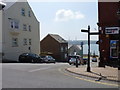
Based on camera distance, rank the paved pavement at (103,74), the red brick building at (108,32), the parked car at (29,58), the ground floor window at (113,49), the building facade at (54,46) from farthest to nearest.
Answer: the building facade at (54,46)
the parked car at (29,58)
the ground floor window at (113,49)
the red brick building at (108,32)
the paved pavement at (103,74)

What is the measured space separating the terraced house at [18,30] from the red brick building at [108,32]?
16575 mm

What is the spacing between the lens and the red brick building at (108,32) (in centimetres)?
2394

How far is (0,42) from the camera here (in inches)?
1469

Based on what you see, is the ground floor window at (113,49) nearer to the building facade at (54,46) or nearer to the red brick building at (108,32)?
the red brick building at (108,32)

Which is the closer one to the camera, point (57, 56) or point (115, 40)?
point (115, 40)

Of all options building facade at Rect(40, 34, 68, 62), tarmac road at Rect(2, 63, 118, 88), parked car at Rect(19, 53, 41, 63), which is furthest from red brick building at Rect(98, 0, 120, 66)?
building facade at Rect(40, 34, 68, 62)

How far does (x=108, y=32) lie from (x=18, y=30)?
21.3 metres

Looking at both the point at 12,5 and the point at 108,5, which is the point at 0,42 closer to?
the point at 12,5


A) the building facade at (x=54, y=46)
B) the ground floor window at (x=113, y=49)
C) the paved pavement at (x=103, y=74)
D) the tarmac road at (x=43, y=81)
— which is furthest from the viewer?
the building facade at (x=54, y=46)

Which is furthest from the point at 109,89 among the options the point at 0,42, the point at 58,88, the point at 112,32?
the point at 0,42

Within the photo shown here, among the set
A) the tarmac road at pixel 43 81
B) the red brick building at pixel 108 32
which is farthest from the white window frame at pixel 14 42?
the tarmac road at pixel 43 81

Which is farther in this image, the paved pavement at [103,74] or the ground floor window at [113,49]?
the ground floor window at [113,49]

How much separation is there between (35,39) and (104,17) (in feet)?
81.5

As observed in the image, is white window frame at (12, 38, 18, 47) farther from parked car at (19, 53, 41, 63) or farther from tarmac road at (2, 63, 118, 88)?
tarmac road at (2, 63, 118, 88)
